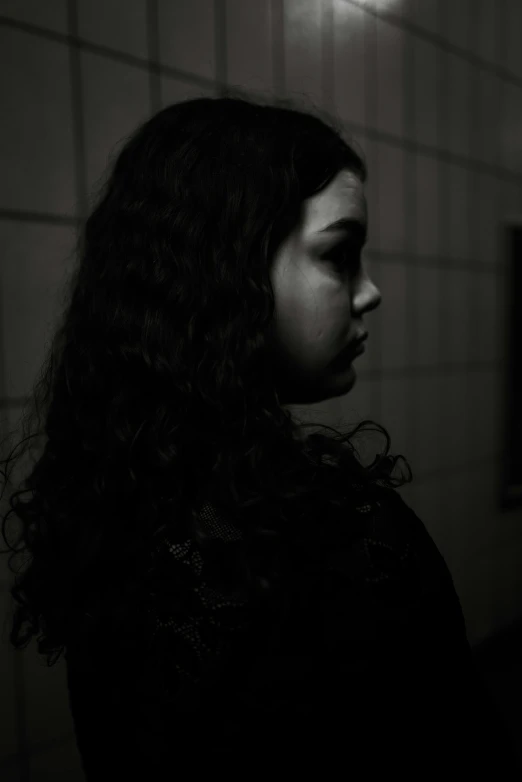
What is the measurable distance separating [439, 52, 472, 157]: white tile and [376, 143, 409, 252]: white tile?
10.2 inches

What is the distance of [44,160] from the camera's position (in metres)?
1.02

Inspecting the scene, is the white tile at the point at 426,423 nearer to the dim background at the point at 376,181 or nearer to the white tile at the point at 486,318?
the dim background at the point at 376,181

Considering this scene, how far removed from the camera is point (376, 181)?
169cm

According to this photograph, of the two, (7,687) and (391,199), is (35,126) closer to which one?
(7,687)

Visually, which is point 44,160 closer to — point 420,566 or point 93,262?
point 93,262

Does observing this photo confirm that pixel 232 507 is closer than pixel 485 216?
Yes

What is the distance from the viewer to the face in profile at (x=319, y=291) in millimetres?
608

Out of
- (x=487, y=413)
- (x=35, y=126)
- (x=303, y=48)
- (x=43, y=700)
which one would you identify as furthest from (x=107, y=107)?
(x=487, y=413)

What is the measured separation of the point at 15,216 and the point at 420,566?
865mm

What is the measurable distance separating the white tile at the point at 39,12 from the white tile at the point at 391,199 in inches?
37.7

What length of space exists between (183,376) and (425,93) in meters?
1.66

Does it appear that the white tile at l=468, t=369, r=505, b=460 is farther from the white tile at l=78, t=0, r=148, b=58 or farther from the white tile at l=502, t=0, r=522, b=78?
the white tile at l=78, t=0, r=148, b=58

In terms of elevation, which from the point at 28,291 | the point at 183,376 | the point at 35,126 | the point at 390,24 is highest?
the point at 390,24

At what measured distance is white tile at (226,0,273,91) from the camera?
4.26 ft
